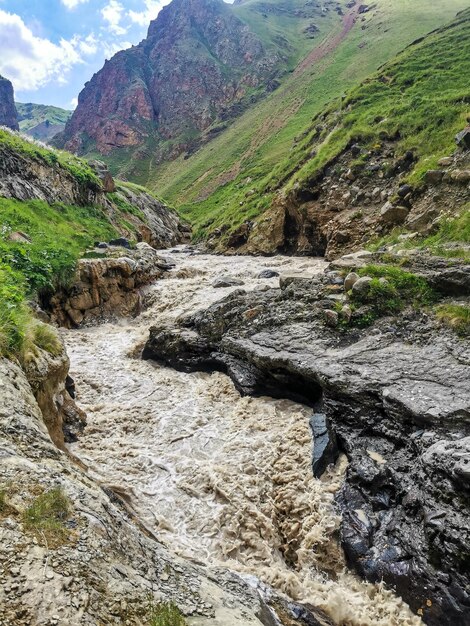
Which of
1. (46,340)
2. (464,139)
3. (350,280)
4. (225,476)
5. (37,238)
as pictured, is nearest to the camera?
(225,476)

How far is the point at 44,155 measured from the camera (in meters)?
32.5

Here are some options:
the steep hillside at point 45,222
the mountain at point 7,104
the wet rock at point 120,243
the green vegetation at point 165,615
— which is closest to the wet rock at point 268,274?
the steep hillside at point 45,222

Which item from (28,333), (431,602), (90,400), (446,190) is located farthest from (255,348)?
(446,190)

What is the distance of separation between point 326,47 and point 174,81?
60.4 m

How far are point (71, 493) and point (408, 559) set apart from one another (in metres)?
5.49

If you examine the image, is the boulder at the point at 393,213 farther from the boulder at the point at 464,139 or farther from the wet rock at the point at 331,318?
the wet rock at the point at 331,318

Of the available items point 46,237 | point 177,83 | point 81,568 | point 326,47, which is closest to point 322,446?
point 81,568

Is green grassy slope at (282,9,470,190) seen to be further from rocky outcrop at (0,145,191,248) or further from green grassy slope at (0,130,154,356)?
green grassy slope at (0,130,154,356)

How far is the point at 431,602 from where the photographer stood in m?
5.62

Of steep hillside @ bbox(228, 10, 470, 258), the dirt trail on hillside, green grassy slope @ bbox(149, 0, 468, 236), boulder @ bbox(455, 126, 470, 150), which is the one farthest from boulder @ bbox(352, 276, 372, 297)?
the dirt trail on hillside

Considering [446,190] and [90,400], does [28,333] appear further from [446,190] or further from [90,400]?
[446,190]

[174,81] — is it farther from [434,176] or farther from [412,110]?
[434,176]

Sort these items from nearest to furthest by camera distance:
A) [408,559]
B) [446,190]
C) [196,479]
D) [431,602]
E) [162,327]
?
1. [431,602]
2. [408,559]
3. [196,479]
4. [162,327]
5. [446,190]

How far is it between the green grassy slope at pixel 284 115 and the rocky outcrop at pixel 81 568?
6254 cm
